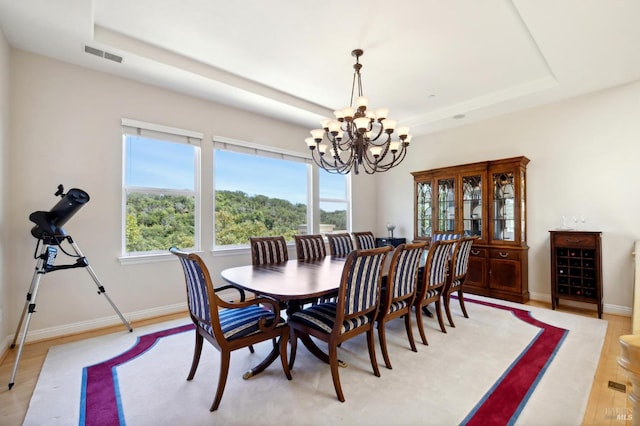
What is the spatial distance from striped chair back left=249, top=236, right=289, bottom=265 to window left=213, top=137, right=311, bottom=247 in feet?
3.51

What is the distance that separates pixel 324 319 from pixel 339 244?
187cm

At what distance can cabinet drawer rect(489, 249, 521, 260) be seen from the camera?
161 inches

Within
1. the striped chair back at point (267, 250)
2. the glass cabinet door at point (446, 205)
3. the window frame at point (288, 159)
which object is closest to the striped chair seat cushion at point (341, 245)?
the striped chair back at point (267, 250)

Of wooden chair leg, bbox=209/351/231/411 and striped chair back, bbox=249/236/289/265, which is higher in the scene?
striped chair back, bbox=249/236/289/265

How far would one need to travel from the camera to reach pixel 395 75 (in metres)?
3.54

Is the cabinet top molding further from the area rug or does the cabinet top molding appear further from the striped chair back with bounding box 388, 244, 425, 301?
the striped chair back with bounding box 388, 244, 425, 301

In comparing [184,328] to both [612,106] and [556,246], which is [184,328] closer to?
[556,246]

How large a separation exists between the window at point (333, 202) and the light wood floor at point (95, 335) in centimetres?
341

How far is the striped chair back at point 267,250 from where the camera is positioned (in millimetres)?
3229

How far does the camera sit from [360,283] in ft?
6.72

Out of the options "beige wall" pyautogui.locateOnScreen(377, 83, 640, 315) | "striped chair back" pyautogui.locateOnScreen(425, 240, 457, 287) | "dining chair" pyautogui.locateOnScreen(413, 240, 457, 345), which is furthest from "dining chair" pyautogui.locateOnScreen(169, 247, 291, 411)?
"beige wall" pyautogui.locateOnScreen(377, 83, 640, 315)

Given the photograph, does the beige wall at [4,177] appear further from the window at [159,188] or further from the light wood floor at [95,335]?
the window at [159,188]

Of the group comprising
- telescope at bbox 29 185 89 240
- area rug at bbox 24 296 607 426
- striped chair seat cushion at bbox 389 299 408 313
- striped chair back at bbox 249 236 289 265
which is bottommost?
area rug at bbox 24 296 607 426

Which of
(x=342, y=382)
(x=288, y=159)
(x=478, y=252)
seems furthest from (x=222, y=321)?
(x=478, y=252)
